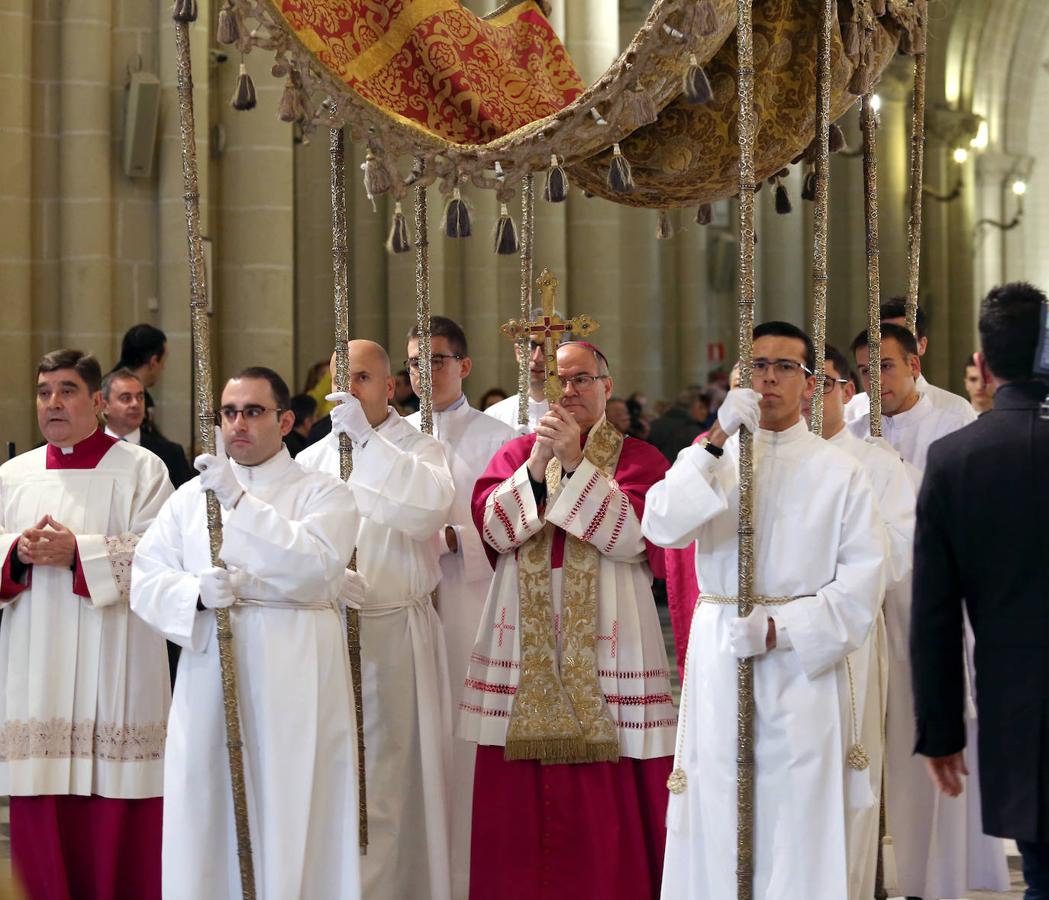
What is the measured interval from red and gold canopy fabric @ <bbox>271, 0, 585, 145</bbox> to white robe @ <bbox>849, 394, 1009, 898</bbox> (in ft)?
6.60

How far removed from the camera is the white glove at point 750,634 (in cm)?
489

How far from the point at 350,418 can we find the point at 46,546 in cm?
115

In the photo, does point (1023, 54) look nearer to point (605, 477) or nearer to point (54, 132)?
point (54, 132)

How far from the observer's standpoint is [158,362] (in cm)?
777

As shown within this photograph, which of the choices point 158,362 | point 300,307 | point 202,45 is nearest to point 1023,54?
point 300,307

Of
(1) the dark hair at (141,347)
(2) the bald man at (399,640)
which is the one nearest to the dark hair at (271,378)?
(2) the bald man at (399,640)

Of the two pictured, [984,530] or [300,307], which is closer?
[984,530]

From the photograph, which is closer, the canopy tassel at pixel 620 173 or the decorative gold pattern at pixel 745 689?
the decorative gold pattern at pixel 745 689

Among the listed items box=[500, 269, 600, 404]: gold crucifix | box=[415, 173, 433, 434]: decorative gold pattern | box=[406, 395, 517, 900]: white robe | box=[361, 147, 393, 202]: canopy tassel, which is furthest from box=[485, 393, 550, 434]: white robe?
box=[361, 147, 393, 202]: canopy tassel

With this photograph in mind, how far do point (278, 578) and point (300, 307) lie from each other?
33.4 feet

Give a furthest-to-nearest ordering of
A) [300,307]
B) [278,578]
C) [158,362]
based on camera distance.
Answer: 1. [300,307]
2. [158,362]
3. [278,578]

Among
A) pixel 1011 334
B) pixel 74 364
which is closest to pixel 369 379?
pixel 74 364

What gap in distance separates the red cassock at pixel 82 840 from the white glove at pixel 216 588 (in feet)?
3.14

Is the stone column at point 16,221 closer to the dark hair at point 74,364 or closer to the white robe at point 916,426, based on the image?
the dark hair at point 74,364
